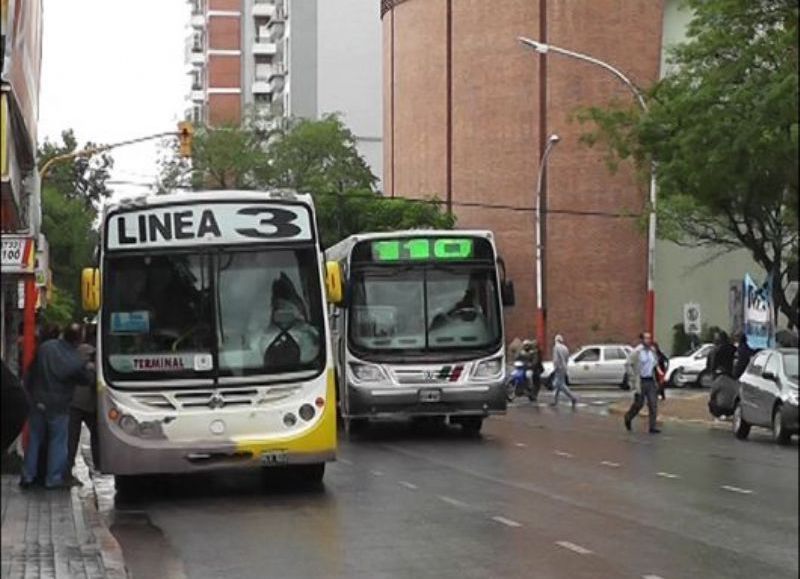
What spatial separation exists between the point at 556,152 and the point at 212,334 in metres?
50.2

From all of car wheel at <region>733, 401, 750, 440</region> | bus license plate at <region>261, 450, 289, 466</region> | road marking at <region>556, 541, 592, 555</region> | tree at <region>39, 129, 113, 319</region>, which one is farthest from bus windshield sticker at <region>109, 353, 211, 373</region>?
tree at <region>39, 129, 113, 319</region>

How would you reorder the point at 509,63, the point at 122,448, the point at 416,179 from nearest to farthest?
the point at 122,448 < the point at 509,63 < the point at 416,179

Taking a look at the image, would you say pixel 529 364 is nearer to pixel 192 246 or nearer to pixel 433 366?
pixel 433 366

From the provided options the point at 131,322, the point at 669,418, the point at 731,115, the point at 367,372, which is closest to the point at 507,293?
the point at 367,372

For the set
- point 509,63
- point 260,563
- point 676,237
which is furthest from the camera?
point 509,63

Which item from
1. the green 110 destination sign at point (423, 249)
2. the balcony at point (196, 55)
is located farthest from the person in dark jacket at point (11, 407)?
the balcony at point (196, 55)

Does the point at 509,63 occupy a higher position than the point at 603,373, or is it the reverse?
the point at 509,63

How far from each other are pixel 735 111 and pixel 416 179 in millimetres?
48518

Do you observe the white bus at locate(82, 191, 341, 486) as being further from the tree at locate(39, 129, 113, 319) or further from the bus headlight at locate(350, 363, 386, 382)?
the tree at locate(39, 129, 113, 319)

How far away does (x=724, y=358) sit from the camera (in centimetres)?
3044

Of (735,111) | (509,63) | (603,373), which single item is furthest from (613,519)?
(509,63)

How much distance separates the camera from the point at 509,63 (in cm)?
6700

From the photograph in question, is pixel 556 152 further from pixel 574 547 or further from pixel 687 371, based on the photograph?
pixel 574 547

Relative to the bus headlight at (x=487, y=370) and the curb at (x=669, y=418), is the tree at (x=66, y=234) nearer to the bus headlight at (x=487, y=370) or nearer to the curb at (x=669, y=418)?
the curb at (x=669, y=418)
